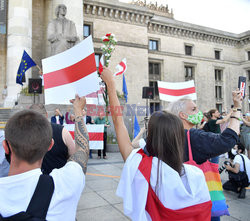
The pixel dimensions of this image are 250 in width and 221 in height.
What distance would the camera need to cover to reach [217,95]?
35.1 m

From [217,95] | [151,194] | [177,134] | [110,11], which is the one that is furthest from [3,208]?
[217,95]

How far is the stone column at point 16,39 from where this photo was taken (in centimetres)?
1355

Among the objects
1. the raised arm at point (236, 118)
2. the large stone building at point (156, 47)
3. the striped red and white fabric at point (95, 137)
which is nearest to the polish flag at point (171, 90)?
the striped red and white fabric at point (95, 137)

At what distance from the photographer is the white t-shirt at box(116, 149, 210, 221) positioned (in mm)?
1358

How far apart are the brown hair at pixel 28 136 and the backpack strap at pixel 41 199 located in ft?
0.56

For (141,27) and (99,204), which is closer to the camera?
(99,204)

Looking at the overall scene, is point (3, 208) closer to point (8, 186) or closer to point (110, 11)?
point (8, 186)

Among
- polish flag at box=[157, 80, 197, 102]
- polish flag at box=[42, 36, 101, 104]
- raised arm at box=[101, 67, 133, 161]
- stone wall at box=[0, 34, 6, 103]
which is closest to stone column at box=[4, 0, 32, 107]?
stone wall at box=[0, 34, 6, 103]

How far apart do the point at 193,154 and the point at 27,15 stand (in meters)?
15.9

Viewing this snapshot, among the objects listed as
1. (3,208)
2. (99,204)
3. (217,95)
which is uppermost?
(217,95)

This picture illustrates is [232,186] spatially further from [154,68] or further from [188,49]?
[188,49]

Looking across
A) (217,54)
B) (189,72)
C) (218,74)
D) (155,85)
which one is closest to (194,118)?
(155,85)

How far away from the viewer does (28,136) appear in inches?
47.6

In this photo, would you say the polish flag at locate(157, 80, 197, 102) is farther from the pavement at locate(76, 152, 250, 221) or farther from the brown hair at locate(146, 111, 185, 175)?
the brown hair at locate(146, 111, 185, 175)
